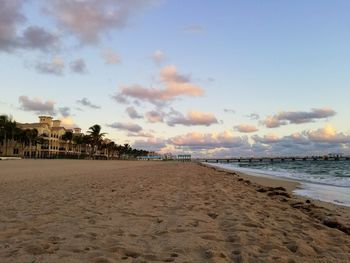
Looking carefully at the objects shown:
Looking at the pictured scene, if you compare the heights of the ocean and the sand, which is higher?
the sand

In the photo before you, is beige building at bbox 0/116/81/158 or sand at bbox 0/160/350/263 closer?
sand at bbox 0/160/350/263

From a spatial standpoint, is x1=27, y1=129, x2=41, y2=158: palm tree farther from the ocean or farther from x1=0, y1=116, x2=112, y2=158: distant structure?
the ocean

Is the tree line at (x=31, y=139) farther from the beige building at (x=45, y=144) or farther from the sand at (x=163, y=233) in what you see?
the sand at (x=163, y=233)

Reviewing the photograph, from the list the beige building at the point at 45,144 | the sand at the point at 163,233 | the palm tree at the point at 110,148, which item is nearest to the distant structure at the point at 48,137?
the beige building at the point at 45,144

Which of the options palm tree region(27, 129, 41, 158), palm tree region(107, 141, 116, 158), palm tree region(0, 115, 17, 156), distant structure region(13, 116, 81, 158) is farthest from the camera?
palm tree region(107, 141, 116, 158)

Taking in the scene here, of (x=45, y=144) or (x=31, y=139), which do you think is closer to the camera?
(x=31, y=139)

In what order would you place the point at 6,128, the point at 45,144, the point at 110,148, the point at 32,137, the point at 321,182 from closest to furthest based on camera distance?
the point at 321,182
the point at 6,128
the point at 32,137
the point at 45,144
the point at 110,148

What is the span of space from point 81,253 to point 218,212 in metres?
4.66

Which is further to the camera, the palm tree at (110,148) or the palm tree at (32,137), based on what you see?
the palm tree at (110,148)

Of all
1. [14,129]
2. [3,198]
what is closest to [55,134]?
[14,129]

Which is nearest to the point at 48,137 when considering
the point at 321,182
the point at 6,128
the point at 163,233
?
the point at 6,128

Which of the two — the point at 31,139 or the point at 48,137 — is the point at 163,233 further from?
the point at 48,137

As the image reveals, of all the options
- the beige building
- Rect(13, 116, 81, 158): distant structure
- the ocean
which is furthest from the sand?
Rect(13, 116, 81, 158): distant structure

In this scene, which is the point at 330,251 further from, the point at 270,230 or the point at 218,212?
the point at 218,212
